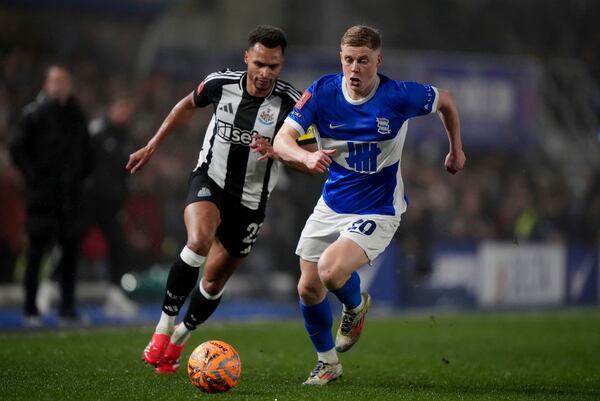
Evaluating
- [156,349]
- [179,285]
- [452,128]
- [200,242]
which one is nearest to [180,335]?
[156,349]

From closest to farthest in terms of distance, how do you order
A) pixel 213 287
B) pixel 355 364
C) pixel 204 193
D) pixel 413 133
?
pixel 204 193
pixel 213 287
pixel 355 364
pixel 413 133

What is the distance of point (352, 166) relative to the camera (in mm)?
7504

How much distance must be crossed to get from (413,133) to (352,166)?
36.2 ft

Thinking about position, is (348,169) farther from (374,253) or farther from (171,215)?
(171,215)

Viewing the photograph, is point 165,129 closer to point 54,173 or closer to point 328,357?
point 328,357

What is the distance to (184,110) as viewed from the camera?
8.09 meters

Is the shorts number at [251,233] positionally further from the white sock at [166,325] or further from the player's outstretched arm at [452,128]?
the player's outstretched arm at [452,128]

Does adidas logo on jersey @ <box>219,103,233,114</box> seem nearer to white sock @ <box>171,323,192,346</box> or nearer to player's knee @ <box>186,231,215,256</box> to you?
player's knee @ <box>186,231,215,256</box>

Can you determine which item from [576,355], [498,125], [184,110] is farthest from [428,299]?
[184,110]

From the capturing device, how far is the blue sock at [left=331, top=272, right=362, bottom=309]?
24.5 feet

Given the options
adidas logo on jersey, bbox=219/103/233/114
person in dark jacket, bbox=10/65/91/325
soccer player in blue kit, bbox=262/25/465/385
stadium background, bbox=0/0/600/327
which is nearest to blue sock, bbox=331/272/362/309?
soccer player in blue kit, bbox=262/25/465/385

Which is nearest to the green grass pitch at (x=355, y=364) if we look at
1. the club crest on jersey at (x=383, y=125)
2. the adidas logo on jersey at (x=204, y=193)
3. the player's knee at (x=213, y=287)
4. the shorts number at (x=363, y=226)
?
the player's knee at (x=213, y=287)

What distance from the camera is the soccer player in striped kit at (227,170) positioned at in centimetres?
776

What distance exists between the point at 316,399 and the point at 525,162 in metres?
14.7
